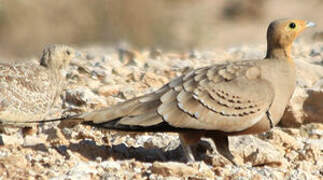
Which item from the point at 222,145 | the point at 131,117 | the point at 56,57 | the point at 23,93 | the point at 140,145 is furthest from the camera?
the point at 56,57

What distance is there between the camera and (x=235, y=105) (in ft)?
23.5

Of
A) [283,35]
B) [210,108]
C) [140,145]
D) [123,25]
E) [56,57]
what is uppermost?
[123,25]

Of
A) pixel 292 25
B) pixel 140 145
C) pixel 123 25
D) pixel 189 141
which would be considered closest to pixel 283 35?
pixel 292 25

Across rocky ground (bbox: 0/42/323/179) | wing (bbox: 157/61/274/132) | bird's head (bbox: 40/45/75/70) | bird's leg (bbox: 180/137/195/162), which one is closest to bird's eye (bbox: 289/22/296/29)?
wing (bbox: 157/61/274/132)

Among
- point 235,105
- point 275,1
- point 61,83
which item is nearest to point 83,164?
point 235,105

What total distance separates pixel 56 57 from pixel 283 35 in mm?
2691

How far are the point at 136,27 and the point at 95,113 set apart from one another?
13630 mm

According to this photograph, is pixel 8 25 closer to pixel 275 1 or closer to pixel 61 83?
pixel 275 1

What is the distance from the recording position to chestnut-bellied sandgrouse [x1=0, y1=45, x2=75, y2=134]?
793cm

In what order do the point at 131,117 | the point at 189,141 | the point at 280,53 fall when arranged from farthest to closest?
the point at 280,53, the point at 189,141, the point at 131,117

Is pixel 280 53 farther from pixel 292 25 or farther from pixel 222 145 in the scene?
pixel 222 145

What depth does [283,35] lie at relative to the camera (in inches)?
309

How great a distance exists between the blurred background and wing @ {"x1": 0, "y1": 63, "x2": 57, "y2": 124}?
8.70 m

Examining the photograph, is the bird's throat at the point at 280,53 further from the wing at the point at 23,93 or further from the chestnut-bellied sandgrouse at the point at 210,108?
the wing at the point at 23,93
